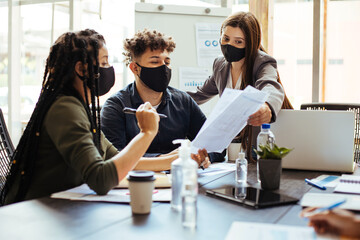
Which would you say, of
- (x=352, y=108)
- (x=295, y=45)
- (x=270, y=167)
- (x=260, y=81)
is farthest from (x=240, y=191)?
(x=295, y=45)

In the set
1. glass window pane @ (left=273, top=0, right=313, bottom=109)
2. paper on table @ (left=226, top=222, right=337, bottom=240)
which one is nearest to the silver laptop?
paper on table @ (left=226, top=222, right=337, bottom=240)

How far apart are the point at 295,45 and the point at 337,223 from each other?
114 inches

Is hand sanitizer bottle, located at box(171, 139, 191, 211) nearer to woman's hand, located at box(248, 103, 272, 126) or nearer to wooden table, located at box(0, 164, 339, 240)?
wooden table, located at box(0, 164, 339, 240)

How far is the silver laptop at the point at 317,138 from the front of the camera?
162 centimetres

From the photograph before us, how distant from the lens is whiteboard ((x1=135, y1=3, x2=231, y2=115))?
119 inches

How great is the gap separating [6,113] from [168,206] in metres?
3.40

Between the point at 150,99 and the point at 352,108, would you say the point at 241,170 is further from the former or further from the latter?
the point at 352,108

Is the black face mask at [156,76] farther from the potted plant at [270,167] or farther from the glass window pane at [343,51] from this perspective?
the glass window pane at [343,51]

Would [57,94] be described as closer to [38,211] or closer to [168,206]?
[38,211]

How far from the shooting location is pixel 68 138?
3.76ft

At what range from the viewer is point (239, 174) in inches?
57.9

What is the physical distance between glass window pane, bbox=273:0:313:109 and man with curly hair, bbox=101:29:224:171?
5.16 ft

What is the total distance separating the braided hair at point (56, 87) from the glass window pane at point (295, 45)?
8.00ft

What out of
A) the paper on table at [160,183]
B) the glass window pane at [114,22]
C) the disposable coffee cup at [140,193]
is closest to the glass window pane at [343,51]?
the glass window pane at [114,22]
